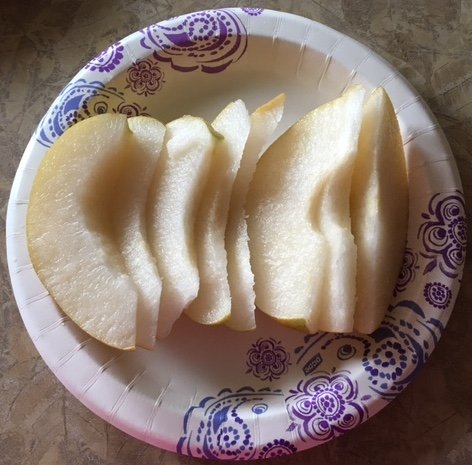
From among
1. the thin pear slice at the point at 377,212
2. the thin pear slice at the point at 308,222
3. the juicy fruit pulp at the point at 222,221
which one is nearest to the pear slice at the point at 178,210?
the juicy fruit pulp at the point at 222,221

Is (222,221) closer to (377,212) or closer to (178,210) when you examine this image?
(178,210)

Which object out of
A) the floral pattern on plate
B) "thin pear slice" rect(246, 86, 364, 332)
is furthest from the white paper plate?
"thin pear slice" rect(246, 86, 364, 332)

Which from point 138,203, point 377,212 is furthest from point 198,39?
point 377,212

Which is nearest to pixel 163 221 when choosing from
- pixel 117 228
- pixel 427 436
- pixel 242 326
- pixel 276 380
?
pixel 117 228

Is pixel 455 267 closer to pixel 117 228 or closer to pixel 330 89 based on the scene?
pixel 330 89

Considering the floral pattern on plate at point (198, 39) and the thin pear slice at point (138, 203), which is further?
the floral pattern on plate at point (198, 39)

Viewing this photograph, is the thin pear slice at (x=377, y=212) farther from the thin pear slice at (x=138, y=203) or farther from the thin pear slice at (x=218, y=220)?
the thin pear slice at (x=138, y=203)
